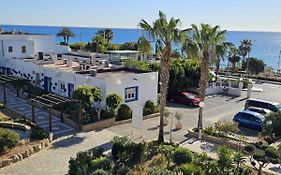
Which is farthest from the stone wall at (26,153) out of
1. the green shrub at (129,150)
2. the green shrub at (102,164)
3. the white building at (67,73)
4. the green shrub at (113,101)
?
the white building at (67,73)

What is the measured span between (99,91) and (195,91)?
16465 millimetres

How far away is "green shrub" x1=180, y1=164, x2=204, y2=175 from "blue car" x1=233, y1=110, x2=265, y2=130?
37.1 feet

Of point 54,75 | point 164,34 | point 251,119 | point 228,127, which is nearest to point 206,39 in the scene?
point 164,34

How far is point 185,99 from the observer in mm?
33469

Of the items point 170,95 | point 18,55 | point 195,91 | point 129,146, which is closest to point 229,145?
point 129,146

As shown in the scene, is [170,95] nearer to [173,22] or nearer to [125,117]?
[125,117]

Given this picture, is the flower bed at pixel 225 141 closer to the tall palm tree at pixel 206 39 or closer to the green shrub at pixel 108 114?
the tall palm tree at pixel 206 39

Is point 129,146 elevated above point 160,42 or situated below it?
below

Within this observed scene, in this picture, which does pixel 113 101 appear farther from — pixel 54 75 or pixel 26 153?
pixel 54 75

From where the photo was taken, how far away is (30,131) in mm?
22438

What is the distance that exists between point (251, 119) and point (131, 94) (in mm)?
9930

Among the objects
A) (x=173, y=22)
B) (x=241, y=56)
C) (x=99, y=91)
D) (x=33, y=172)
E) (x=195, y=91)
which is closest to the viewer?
(x=33, y=172)

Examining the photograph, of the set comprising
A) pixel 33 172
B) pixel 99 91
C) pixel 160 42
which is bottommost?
pixel 33 172

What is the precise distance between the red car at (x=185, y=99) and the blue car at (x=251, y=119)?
6710 millimetres
